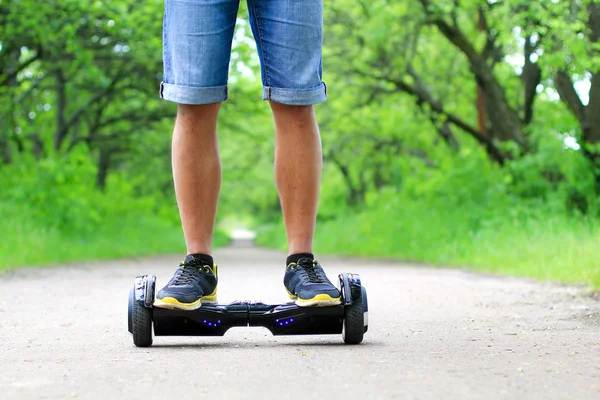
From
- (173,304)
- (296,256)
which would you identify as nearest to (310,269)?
(296,256)

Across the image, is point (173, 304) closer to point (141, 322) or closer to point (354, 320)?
point (141, 322)

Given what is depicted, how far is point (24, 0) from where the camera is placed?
39.5 feet

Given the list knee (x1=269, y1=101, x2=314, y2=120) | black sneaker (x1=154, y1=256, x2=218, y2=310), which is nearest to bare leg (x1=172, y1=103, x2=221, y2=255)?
black sneaker (x1=154, y1=256, x2=218, y2=310)

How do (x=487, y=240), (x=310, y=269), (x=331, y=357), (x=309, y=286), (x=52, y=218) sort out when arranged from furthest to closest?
(x=52, y=218) → (x=487, y=240) → (x=310, y=269) → (x=309, y=286) → (x=331, y=357)

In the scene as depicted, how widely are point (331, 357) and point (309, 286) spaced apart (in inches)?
18.3

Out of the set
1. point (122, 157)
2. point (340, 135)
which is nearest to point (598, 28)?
point (340, 135)

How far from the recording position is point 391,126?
874 inches

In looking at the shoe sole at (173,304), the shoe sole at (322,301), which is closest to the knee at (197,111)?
the shoe sole at (173,304)

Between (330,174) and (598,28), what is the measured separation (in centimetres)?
2288

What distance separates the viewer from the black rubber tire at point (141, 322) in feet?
11.4

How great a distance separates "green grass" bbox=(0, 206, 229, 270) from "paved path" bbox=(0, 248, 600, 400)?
4.65 m

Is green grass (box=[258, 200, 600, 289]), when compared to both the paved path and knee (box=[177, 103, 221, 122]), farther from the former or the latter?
knee (box=[177, 103, 221, 122])

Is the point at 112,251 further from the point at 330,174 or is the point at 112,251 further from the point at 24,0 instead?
the point at 330,174

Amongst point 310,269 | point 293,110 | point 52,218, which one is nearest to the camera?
point 310,269
